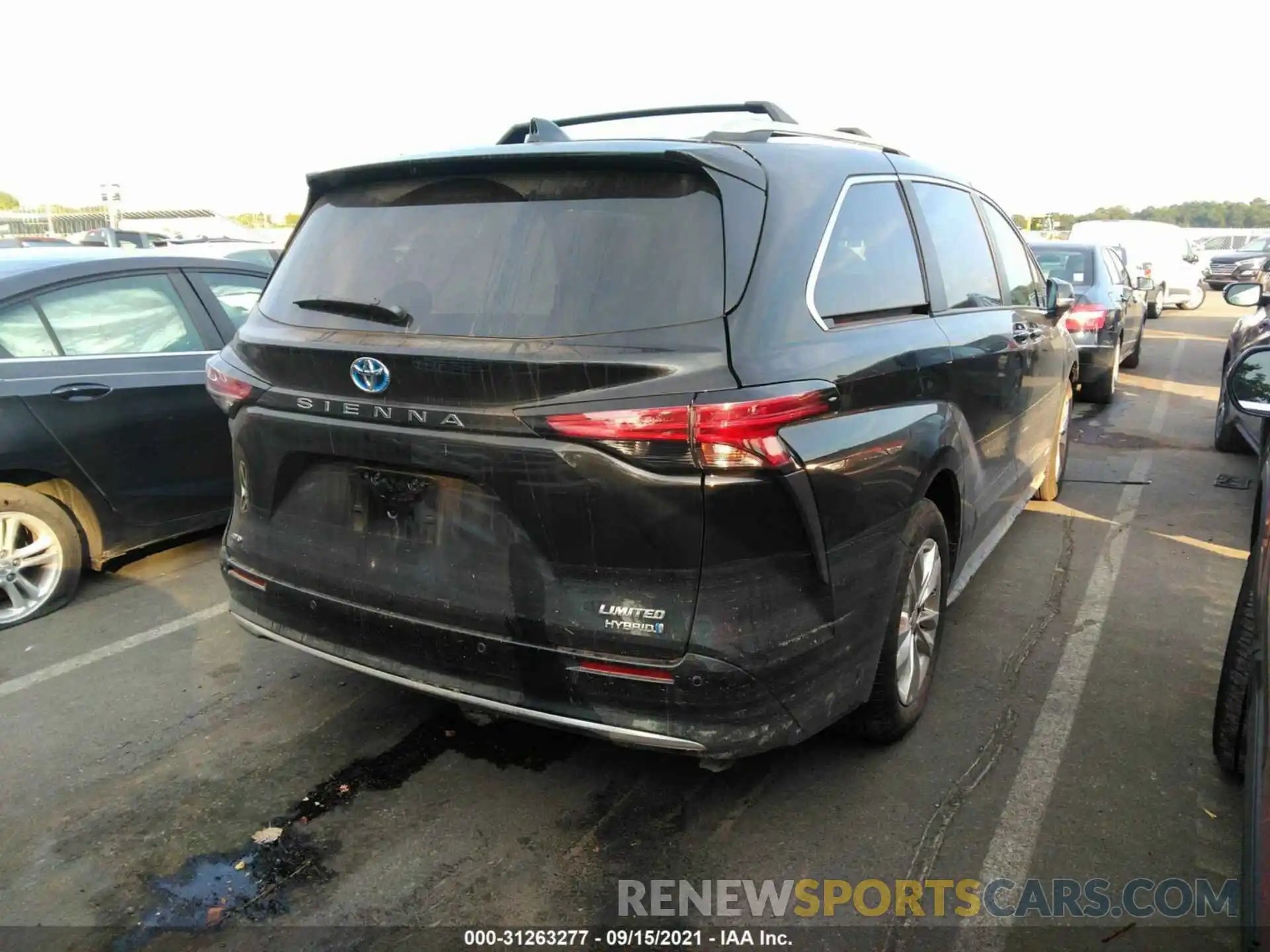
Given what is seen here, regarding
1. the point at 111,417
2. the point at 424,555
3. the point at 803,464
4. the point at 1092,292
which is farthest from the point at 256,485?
the point at 1092,292

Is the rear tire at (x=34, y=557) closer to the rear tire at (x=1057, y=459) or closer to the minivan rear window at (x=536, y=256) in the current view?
the minivan rear window at (x=536, y=256)

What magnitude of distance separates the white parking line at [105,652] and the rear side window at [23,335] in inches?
54.2

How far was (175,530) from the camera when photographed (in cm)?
514

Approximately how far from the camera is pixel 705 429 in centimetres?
237

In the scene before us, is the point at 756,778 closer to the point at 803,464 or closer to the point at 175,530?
the point at 803,464

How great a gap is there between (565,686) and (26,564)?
328 cm

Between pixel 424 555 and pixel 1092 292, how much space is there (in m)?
8.88

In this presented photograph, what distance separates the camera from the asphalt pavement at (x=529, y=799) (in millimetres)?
2619

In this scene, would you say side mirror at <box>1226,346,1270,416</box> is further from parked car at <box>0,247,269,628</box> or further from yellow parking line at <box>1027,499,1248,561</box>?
parked car at <box>0,247,269,628</box>

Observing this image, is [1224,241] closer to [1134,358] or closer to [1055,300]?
[1134,358]

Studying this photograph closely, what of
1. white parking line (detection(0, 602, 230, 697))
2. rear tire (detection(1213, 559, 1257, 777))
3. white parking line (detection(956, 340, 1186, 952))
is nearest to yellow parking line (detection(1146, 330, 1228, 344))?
white parking line (detection(956, 340, 1186, 952))

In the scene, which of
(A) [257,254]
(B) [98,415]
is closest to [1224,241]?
(A) [257,254]

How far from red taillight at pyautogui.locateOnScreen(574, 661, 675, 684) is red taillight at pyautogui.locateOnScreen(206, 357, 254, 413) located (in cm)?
139

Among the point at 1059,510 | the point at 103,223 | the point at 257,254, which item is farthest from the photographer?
the point at 103,223
